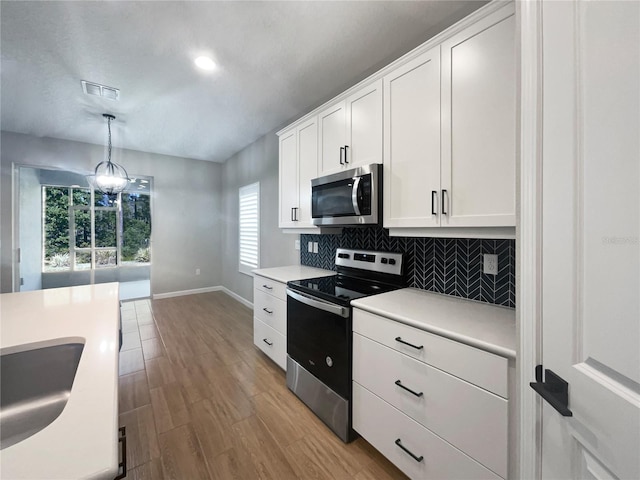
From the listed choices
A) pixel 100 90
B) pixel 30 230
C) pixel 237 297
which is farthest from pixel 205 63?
pixel 30 230

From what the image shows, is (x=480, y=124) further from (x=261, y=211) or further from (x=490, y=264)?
(x=261, y=211)

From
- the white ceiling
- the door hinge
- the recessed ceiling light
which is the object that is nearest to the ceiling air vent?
the white ceiling

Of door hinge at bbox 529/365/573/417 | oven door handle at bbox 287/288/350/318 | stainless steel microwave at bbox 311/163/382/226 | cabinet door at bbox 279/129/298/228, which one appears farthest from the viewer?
cabinet door at bbox 279/129/298/228

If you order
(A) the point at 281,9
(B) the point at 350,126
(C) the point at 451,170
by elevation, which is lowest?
(C) the point at 451,170

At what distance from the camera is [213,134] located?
150 inches

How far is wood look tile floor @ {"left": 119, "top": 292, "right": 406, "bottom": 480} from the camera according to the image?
146 cm

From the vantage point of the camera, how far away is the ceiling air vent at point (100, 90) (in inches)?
97.9

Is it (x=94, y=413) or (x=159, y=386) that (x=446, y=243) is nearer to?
(x=94, y=413)

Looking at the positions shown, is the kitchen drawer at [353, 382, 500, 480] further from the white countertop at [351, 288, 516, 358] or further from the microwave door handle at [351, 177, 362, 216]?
the microwave door handle at [351, 177, 362, 216]

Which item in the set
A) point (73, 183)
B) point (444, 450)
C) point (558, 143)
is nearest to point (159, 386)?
point (444, 450)

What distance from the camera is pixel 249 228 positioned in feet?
14.6

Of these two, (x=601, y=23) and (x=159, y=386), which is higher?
(x=601, y=23)

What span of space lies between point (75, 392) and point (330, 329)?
128cm

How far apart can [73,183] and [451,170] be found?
6.18 m
